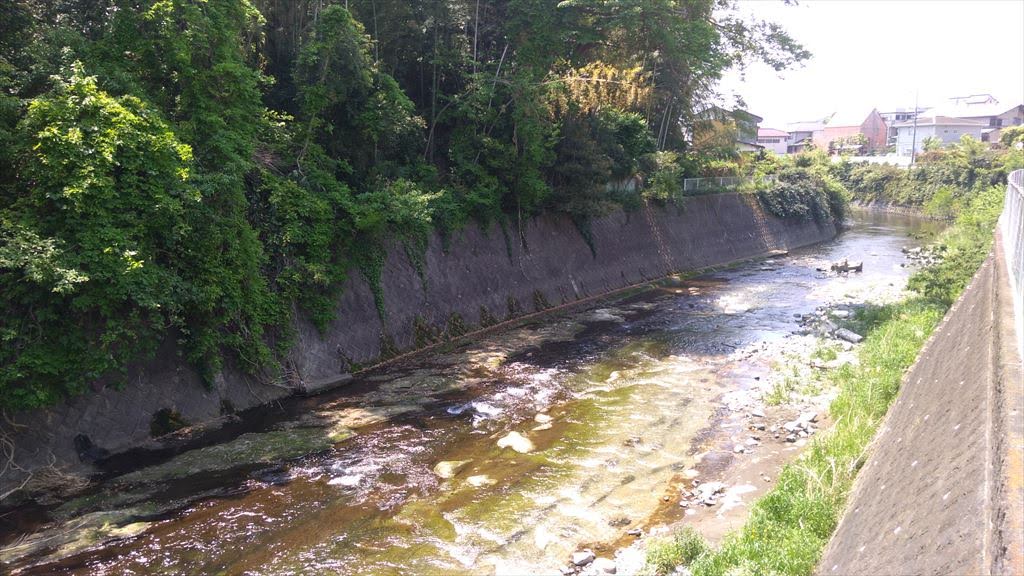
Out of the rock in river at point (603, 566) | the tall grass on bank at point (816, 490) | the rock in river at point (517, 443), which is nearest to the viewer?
the tall grass on bank at point (816, 490)

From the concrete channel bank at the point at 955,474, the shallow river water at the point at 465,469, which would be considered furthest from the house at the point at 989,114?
the concrete channel bank at the point at 955,474

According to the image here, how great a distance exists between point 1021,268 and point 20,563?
13878 millimetres

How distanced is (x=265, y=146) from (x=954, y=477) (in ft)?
56.9

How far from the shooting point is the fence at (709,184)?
38.9m

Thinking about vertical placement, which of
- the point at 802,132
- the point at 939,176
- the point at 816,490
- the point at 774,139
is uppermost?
the point at 802,132

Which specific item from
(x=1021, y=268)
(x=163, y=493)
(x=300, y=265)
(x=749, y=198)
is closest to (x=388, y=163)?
(x=300, y=265)

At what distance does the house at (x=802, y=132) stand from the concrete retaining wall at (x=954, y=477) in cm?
9967

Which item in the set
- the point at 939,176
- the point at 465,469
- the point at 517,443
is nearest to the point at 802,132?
the point at 939,176

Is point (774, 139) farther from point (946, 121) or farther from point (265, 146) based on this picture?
point (265, 146)

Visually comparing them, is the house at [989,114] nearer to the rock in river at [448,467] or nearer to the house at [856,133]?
the house at [856,133]

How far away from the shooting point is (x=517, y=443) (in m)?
13.3

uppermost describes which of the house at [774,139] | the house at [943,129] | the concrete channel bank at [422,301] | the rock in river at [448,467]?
the house at [774,139]

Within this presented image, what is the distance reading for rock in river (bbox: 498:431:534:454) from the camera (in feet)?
42.8

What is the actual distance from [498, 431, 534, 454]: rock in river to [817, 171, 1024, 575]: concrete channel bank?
234 inches
